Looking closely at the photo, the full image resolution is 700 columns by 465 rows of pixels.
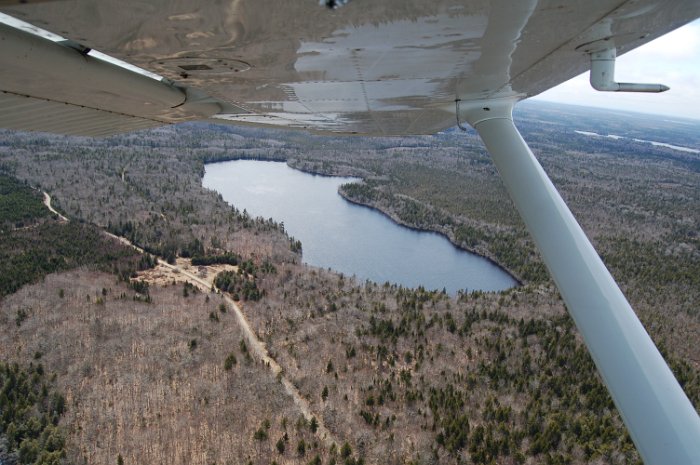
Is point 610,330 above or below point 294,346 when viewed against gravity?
above

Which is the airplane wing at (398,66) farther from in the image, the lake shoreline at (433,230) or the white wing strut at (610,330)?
the lake shoreline at (433,230)

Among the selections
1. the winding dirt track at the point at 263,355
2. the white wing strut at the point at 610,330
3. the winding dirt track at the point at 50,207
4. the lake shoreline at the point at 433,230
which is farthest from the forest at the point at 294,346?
the white wing strut at the point at 610,330

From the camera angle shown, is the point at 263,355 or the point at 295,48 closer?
the point at 295,48

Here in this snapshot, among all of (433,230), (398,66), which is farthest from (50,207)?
(398,66)

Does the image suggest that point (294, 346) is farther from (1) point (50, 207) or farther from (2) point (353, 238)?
(1) point (50, 207)

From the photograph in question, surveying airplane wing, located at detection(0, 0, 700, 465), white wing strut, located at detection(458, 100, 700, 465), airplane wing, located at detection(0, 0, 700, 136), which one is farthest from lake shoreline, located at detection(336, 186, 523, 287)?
airplane wing, located at detection(0, 0, 700, 136)
